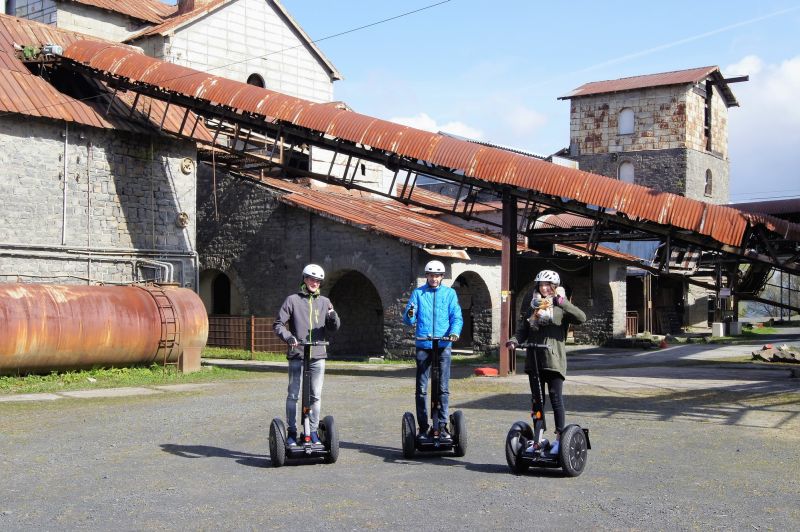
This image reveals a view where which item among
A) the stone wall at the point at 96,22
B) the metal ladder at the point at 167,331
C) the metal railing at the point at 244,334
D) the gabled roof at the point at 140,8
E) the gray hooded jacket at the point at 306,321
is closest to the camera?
the gray hooded jacket at the point at 306,321

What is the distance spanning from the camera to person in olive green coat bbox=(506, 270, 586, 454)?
801cm

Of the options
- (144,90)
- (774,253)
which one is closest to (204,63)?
(144,90)

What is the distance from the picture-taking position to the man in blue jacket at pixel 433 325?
908cm

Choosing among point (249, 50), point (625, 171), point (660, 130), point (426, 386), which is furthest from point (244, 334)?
point (660, 130)

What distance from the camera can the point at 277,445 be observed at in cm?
837

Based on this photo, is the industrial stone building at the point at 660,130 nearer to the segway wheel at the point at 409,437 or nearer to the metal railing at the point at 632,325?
the metal railing at the point at 632,325

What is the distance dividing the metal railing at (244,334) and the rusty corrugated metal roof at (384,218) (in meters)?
3.61

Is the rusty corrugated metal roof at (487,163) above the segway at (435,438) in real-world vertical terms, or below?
above

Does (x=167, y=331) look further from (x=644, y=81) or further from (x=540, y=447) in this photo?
(x=644, y=81)

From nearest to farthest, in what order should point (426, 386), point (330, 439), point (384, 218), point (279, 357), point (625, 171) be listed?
point (330, 439) → point (426, 386) → point (279, 357) → point (384, 218) → point (625, 171)

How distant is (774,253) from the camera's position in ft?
62.9

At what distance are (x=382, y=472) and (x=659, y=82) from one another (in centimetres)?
4381

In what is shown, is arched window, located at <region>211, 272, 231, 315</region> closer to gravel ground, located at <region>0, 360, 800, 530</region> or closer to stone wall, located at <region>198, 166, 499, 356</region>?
stone wall, located at <region>198, 166, 499, 356</region>

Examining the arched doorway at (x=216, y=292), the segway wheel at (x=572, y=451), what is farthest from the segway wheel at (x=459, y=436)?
the arched doorway at (x=216, y=292)
